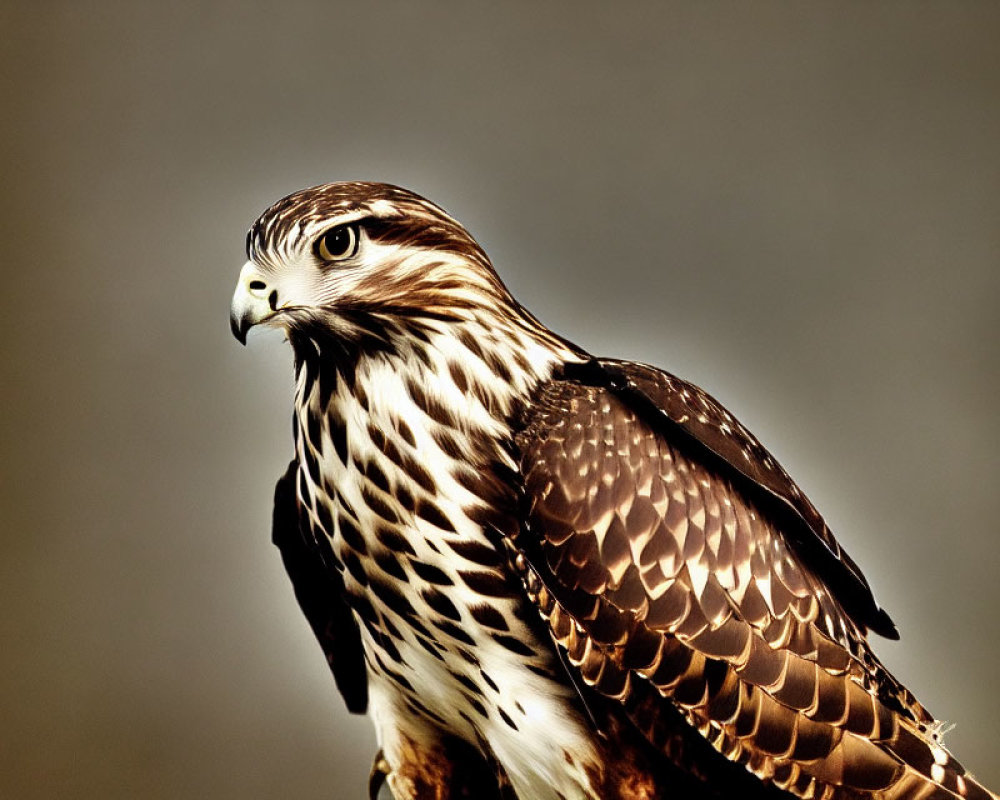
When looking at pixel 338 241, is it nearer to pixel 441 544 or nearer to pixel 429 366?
pixel 429 366

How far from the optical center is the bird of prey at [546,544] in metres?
0.98

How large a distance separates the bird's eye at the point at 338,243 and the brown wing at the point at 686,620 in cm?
23

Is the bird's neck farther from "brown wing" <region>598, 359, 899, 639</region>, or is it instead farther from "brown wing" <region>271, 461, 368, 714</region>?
"brown wing" <region>271, 461, 368, 714</region>

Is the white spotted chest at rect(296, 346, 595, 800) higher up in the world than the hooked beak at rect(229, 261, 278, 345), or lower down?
lower down

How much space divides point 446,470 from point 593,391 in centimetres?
16

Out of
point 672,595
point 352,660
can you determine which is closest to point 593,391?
point 672,595

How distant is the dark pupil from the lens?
0.99 m

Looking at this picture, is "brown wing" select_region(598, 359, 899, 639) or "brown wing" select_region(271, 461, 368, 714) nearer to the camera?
"brown wing" select_region(598, 359, 899, 639)

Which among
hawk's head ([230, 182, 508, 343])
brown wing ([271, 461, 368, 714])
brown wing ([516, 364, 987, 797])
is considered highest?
hawk's head ([230, 182, 508, 343])

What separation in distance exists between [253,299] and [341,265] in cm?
9

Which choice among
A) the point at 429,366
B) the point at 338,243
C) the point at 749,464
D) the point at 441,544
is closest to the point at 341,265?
the point at 338,243

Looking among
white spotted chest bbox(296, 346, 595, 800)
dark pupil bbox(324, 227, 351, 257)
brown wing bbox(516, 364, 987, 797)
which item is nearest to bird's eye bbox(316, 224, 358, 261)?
dark pupil bbox(324, 227, 351, 257)

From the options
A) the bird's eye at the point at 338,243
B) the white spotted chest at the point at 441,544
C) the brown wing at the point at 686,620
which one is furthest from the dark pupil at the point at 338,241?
the brown wing at the point at 686,620

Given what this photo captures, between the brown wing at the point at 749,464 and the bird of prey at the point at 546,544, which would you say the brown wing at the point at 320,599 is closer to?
the bird of prey at the point at 546,544
